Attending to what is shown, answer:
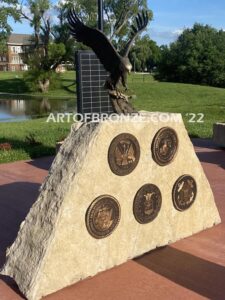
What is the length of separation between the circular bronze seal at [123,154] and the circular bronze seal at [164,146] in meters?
0.27

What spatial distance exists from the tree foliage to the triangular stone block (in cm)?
3618

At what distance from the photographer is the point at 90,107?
354 inches

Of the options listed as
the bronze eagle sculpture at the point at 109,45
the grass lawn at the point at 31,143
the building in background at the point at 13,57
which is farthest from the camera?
the building in background at the point at 13,57

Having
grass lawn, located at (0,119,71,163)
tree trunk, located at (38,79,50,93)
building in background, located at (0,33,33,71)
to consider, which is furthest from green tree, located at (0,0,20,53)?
building in background, located at (0,33,33,71)

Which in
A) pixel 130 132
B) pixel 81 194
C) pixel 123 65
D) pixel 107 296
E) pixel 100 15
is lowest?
pixel 107 296

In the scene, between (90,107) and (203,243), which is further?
(90,107)

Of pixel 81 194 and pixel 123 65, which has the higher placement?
pixel 123 65

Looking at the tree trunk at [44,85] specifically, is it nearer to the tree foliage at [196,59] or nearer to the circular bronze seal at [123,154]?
the tree foliage at [196,59]

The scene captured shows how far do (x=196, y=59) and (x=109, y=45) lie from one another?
122ft

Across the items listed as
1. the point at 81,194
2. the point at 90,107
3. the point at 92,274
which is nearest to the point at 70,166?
the point at 81,194

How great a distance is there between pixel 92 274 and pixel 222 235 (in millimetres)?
1754

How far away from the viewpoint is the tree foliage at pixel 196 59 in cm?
3953

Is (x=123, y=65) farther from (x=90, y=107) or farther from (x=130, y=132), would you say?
(x=90, y=107)

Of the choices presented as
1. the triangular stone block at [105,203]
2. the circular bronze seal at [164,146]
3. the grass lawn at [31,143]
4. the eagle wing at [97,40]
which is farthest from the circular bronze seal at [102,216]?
the grass lawn at [31,143]
